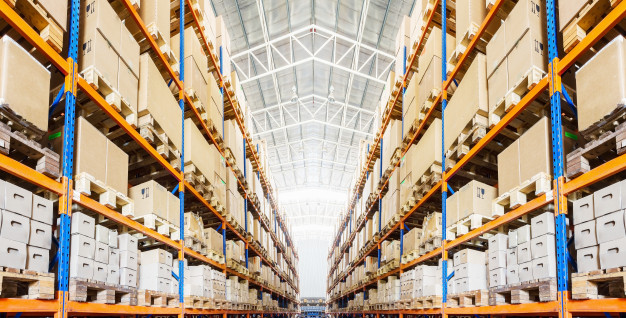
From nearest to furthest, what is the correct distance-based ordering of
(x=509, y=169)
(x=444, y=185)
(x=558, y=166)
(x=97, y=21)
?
(x=558, y=166) < (x=97, y=21) < (x=509, y=169) < (x=444, y=185)

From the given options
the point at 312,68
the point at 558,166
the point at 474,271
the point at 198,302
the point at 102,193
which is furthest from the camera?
the point at 312,68

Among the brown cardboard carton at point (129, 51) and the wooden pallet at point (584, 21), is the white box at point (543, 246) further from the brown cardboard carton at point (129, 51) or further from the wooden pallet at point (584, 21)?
the brown cardboard carton at point (129, 51)

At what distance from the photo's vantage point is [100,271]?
4375mm

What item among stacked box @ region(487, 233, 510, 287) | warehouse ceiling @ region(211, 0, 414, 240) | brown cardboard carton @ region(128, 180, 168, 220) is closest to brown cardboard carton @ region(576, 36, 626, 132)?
stacked box @ region(487, 233, 510, 287)

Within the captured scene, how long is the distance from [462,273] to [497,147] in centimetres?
148

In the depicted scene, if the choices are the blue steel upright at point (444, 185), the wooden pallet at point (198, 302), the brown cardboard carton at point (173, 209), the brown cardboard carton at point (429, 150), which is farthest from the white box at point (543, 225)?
the wooden pallet at point (198, 302)

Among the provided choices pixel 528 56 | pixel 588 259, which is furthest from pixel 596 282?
pixel 528 56

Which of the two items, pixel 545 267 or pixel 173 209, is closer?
pixel 545 267

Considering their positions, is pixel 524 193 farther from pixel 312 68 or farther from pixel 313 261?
pixel 313 261

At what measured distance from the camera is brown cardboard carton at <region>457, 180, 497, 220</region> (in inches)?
209

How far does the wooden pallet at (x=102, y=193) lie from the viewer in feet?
13.5

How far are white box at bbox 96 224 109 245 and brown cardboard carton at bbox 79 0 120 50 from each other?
1600mm

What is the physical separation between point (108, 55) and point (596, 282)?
4258 mm

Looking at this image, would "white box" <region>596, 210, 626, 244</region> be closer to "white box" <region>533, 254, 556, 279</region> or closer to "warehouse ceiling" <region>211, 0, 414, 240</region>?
"white box" <region>533, 254, 556, 279</region>
